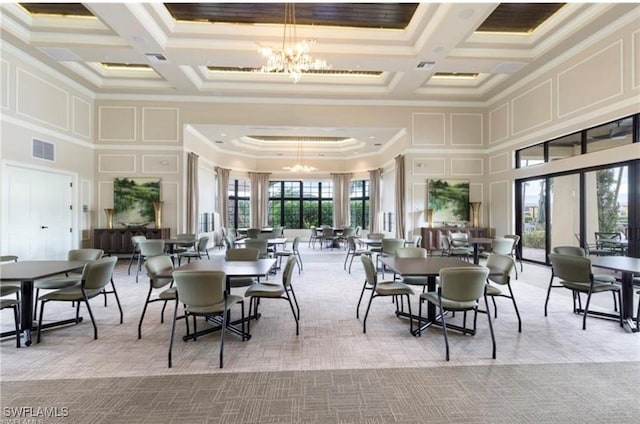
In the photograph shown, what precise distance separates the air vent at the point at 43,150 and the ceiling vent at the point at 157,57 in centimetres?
314

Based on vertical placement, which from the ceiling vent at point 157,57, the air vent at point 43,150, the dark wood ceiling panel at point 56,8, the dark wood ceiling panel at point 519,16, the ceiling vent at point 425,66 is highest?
the dark wood ceiling panel at point 56,8

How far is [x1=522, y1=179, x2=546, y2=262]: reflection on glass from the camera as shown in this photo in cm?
809

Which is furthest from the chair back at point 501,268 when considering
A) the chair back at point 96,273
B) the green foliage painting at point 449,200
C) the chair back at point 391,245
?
the green foliage painting at point 449,200

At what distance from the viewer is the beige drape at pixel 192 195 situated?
9648 mm

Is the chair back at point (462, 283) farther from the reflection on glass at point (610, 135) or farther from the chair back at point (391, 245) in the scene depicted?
the reflection on glass at point (610, 135)

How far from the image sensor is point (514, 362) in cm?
296

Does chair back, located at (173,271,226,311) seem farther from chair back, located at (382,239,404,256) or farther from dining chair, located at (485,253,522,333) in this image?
chair back, located at (382,239,404,256)

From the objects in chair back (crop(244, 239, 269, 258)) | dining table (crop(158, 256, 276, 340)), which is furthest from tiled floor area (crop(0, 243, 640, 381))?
chair back (crop(244, 239, 269, 258))

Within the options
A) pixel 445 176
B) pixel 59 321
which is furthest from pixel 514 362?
pixel 445 176

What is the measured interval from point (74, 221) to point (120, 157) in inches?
83.9

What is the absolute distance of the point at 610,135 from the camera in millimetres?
6160

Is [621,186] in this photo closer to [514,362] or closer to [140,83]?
[514,362]

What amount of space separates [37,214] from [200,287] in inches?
270

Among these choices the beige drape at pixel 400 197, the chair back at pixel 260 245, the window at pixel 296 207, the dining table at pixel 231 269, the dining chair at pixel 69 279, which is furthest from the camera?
the window at pixel 296 207
